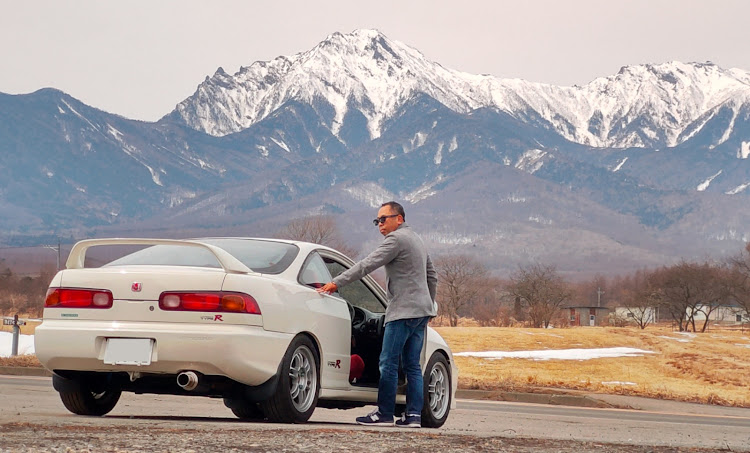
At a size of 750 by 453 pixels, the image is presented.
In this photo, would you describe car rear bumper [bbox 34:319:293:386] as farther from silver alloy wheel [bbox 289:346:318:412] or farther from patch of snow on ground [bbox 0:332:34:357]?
patch of snow on ground [bbox 0:332:34:357]

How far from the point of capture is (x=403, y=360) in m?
10.1

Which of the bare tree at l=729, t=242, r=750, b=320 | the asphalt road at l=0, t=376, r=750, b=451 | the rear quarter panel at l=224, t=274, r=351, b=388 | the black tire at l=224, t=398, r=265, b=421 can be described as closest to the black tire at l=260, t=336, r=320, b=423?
the rear quarter panel at l=224, t=274, r=351, b=388

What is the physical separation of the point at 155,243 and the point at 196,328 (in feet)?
4.10

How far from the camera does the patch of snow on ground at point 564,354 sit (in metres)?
35.7

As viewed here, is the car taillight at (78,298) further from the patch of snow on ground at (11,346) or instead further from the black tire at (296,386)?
the patch of snow on ground at (11,346)

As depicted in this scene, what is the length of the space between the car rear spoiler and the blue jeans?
152 centimetres

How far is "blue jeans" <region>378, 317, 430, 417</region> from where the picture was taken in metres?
9.85

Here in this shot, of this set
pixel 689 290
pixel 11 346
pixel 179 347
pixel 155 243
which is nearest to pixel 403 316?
pixel 179 347

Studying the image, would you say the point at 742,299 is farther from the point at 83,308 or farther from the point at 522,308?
the point at 83,308

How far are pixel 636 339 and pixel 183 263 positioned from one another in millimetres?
44404

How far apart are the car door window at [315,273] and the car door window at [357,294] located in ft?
1.27

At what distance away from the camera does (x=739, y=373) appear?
33094mm

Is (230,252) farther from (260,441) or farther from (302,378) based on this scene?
(260,441)

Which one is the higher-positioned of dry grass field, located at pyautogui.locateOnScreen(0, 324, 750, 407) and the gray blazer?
the gray blazer
